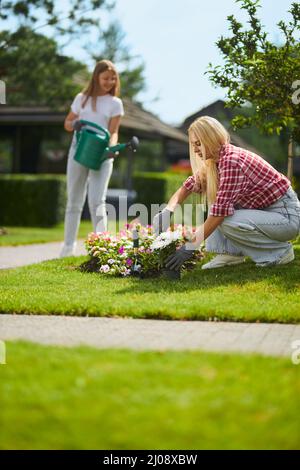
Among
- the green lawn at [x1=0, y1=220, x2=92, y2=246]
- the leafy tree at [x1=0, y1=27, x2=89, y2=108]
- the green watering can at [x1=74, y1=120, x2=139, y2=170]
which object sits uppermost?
the leafy tree at [x1=0, y1=27, x2=89, y2=108]

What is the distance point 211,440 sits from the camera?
2.83 meters

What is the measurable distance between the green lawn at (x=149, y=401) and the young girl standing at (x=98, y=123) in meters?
4.87

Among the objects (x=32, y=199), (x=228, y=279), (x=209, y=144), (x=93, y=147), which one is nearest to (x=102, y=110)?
(x=93, y=147)

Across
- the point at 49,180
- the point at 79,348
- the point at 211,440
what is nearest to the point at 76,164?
the point at 79,348

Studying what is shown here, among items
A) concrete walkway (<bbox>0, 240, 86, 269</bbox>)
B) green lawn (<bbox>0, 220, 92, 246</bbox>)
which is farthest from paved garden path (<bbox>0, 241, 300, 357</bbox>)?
green lawn (<bbox>0, 220, 92, 246</bbox>)

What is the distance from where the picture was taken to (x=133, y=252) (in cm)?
718

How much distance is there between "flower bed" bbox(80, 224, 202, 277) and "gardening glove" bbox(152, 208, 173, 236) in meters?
0.09

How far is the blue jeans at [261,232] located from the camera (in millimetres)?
6691

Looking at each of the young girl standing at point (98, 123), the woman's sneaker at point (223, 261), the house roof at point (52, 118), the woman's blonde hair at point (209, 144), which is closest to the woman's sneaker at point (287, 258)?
the woman's sneaker at point (223, 261)

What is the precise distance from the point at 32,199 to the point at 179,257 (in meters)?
11.7

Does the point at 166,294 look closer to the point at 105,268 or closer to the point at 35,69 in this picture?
the point at 105,268

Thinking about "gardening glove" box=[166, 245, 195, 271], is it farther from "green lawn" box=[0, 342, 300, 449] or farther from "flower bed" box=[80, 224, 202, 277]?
"green lawn" box=[0, 342, 300, 449]

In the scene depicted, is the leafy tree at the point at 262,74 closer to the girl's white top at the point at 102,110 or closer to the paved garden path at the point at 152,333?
the girl's white top at the point at 102,110

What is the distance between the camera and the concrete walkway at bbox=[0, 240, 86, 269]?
893 cm
